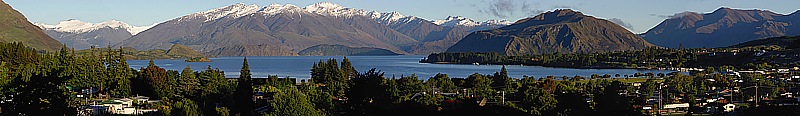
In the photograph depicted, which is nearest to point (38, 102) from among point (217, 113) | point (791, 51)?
point (217, 113)

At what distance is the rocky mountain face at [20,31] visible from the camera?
140750 mm

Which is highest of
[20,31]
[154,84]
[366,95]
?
[20,31]

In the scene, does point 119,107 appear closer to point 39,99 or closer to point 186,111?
point 186,111

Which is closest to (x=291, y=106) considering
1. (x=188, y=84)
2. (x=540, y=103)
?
(x=540, y=103)

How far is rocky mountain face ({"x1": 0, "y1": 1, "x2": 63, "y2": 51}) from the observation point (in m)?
141

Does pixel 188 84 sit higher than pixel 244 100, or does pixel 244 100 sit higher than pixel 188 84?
pixel 188 84

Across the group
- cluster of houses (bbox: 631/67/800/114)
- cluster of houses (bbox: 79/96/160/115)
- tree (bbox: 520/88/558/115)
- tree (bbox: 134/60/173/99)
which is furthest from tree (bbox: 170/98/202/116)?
cluster of houses (bbox: 631/67/800/114)

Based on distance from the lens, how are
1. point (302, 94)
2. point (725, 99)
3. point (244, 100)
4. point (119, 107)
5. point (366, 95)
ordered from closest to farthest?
1. point (366, 95)
2. point (302, 94)
3. point (244, 100)
4. point (119, 107)
5. point (725, 99)

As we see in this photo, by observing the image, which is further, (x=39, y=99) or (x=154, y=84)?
(x=154, y=84)

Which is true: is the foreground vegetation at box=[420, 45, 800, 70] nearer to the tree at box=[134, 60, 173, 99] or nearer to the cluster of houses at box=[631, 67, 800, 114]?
the cluster of houses at box=[631, 67, 800, 114]

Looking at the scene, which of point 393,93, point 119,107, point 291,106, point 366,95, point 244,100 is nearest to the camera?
point 291,106

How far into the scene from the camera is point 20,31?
152625mm

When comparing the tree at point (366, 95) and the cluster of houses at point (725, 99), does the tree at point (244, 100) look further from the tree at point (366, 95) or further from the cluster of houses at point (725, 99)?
the cluster of houses at point (725, 99)

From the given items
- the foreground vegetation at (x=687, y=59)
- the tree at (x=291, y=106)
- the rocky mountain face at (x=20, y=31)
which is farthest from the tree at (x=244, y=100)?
the rocky mountain face at (x=20, y=31)
